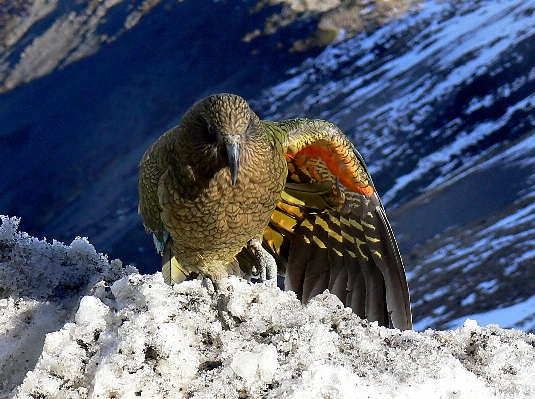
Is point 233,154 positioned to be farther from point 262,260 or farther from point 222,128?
point 262,260

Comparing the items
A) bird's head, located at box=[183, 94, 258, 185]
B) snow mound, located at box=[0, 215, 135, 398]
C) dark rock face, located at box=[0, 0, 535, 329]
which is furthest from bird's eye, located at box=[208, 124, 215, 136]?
dark rock face, located at box=[0, 0, 535, 329]

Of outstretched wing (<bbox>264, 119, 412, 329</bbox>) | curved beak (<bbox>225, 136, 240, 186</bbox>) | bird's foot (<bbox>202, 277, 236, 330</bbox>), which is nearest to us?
bird's foot (<bbox>202, 277, 236, 330</bbox>)

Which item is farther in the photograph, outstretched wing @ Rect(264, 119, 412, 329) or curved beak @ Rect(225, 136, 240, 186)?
outstretched wing @ Rect(264, 119, 412, 329)

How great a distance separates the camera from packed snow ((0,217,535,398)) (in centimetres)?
76

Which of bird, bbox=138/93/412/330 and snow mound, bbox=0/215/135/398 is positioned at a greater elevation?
snow mound, bbox=0/215/135/398

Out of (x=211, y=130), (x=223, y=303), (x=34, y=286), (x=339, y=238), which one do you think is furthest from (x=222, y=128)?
(x=339, y=238)

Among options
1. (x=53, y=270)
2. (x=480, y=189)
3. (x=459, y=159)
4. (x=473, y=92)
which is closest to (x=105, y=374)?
(x=53, y=270)

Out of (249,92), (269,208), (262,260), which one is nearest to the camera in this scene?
(269,208)

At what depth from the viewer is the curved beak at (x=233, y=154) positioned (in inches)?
49.8

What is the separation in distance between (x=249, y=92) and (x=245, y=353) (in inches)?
108

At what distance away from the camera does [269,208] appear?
1.54m

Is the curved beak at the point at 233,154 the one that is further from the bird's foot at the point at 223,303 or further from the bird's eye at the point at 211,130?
the bird's foot at the point at 223,303

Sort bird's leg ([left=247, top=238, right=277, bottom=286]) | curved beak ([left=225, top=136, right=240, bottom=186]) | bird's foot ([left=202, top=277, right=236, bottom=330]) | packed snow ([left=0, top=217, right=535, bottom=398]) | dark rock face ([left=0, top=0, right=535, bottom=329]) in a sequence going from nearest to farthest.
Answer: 1. packed snow ([left=0, top=217, right=535, bottom=398])
2. bird's foot ([left=202, top=277, right=236, bottom=330])
3. curved beak ([left=225, top=136, right=240, bottom=186])
4. bird's leg ([left=247, top=238, right=277, bottom=286])
5. dark rock face ([left=0, top=0, right=535, bottom=329])

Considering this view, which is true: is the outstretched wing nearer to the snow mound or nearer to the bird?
the bird
